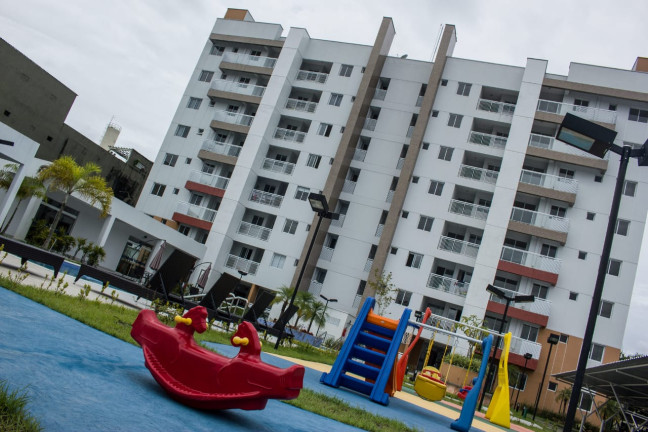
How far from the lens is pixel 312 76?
45219 millimetres

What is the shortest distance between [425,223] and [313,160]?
10880 millimetres

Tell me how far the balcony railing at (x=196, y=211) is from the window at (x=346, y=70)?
16.3m

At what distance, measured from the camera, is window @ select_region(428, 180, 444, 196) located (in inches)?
1535

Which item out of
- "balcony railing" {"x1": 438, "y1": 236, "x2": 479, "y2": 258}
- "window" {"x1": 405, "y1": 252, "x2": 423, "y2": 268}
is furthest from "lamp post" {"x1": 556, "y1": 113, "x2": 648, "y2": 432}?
"window" {"x1": 405, "y1": 252, "x2": 423, "y2": 268}

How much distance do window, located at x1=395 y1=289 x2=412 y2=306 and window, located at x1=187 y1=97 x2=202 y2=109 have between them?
25.5 metres

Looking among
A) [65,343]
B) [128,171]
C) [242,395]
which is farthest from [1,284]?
[128,171]

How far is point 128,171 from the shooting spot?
51.8 metres

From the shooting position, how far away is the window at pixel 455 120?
40.2m

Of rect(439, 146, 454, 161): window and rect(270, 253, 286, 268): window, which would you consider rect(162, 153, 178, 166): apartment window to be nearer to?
rect(270, 253, 286, 268): window

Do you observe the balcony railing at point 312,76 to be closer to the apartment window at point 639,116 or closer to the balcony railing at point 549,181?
the balcony railing at point 549,181

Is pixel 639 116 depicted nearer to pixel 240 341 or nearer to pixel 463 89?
pixel 463 89

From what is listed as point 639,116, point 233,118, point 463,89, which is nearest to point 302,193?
point 233,118

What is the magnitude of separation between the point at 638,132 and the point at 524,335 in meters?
16.8

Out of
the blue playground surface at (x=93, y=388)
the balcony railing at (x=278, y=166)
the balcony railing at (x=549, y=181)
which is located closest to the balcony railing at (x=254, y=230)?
the balcony railing at (x=278, y=166)
